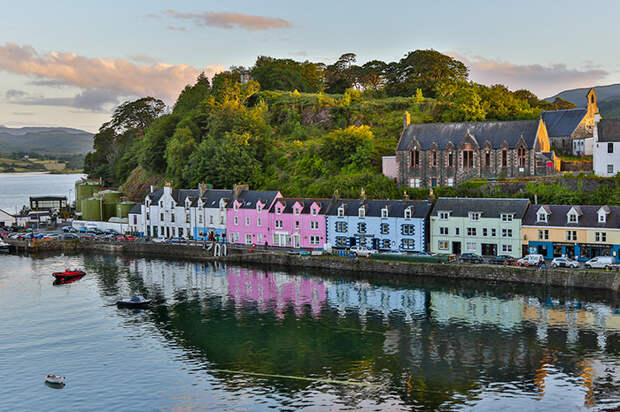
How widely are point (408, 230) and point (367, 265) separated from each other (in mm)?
6574

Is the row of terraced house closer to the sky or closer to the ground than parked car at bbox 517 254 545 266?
closer to the sky

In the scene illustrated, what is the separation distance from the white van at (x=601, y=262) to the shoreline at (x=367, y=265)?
4.90 feet

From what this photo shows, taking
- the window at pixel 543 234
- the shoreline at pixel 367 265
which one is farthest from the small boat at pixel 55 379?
the window at pixel 543 234

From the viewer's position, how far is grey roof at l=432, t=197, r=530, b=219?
62.9 m

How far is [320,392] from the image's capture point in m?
34.1

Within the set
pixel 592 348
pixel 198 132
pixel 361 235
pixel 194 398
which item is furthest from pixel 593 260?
pixel 198 132

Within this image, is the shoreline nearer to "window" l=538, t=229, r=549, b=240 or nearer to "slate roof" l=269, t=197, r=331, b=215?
"window" l=538, t=229, r=549, b=240

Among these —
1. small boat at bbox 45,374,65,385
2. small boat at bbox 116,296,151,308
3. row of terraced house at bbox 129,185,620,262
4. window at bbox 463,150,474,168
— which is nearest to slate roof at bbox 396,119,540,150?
window at bbox 463,150,474,168

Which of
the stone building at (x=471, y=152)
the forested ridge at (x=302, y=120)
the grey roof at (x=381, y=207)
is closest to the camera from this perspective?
the grey roof at (x=381, y=207)

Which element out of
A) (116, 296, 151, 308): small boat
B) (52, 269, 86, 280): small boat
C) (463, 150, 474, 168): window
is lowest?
(116, 296, 151, 308): small boat

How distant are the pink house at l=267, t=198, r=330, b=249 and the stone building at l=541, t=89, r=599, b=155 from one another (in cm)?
3295

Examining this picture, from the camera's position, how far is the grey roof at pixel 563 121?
8082 cm

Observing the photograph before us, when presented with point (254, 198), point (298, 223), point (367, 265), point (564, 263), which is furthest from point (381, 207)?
point (564, 263)

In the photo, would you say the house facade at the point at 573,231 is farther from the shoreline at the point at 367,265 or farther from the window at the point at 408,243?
the window at the point at 408,243
